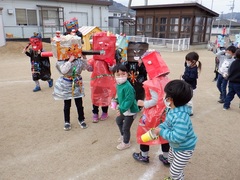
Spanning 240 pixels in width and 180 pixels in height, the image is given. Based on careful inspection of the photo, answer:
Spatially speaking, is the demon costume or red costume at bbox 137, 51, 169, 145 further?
the demon costume

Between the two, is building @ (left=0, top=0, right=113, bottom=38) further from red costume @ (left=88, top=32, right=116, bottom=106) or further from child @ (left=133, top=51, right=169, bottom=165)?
child @ (left=133, top=51, right=169, bottom=165)

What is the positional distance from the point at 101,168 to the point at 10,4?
766 inches

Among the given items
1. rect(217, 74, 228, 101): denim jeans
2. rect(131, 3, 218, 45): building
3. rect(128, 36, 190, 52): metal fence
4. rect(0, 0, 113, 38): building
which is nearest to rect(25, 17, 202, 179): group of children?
rect(217, 74, 228, 101): denim jeans

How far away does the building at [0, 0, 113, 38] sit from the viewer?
1824cm

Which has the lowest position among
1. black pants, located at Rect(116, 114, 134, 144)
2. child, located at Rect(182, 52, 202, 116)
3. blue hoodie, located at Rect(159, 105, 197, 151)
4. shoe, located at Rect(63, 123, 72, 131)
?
shoe, located at Rect(63, 123, 72, 131)

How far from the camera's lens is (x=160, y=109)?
2693 mm

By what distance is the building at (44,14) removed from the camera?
18239mm

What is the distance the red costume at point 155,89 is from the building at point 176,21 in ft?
47.5

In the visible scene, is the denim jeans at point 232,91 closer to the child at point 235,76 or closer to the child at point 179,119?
the child at point 235,76

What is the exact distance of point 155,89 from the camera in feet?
8.75

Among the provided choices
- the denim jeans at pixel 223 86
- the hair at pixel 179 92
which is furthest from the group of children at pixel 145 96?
the denim jeans at pixel 223 86

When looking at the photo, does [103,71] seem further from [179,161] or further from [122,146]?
[179,161]

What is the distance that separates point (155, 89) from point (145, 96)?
364 mm

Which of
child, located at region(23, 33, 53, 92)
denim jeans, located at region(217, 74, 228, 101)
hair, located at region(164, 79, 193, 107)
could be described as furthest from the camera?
child, located at region(23, 33, 53, 92)
